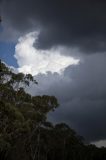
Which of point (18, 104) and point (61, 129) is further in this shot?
point (61, 129)

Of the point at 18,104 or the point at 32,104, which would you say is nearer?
the point at 18,104

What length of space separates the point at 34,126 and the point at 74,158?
32.6 m

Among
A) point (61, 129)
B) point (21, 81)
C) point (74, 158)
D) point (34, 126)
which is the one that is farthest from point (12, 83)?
point (74, 158)

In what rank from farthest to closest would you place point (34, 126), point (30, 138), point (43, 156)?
point (43, 156) < point (30, 138) < point (34, 126)

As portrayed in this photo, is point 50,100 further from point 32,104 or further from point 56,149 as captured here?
point 56,149

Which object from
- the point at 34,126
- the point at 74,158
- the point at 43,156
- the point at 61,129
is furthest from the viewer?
the point at 74,158

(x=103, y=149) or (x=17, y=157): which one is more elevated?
(x=103, y=149)

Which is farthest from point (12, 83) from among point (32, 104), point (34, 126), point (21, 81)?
point (34, 126)

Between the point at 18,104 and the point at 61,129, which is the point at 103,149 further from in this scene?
the point at 18,104

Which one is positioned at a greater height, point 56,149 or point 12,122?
point 56,149

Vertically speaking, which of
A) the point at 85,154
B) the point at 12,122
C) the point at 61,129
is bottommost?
the point at 12,122

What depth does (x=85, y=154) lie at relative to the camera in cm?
8225

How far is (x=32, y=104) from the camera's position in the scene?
41.8 metres

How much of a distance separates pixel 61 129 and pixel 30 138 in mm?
7775
